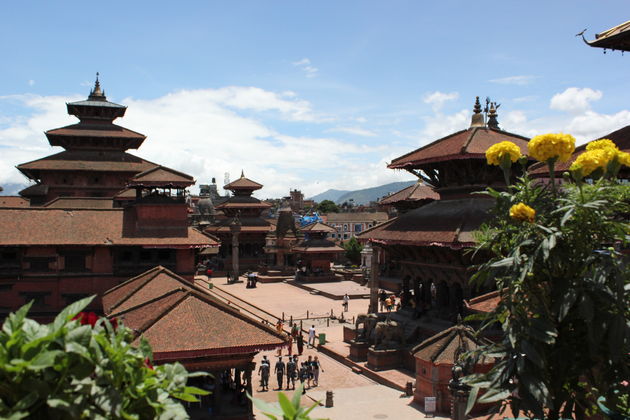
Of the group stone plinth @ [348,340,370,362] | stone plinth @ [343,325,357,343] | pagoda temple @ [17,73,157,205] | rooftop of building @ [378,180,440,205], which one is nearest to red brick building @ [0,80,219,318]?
stone plinth @ [343,325,357,343]

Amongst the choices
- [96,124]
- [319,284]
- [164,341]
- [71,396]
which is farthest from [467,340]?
[96,124]

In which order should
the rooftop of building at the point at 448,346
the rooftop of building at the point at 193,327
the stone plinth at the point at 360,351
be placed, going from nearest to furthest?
the rooftop of building at the point at 193,327, the rooftop of building at the point at 448,346, the stone plinth at the point at 360,351

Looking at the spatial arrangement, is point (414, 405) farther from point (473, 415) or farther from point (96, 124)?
point (96, 124)

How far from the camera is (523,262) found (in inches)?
274

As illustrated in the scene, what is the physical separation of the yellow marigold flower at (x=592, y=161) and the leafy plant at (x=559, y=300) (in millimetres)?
198

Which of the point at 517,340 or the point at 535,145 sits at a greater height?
the point at 535,145

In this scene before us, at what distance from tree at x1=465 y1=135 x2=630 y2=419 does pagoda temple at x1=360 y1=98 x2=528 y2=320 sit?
1662 cm

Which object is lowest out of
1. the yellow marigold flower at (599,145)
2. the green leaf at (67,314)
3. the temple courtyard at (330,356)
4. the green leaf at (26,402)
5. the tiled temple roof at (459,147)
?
the temple courtyard at (330,356)

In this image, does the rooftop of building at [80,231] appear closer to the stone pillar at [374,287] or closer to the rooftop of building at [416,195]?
the stone pillar at [374,287]

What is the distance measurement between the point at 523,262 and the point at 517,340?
97 centimetres

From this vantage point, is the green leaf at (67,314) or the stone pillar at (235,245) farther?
the stone pillar at (235,245)

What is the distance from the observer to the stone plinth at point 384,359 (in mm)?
25066

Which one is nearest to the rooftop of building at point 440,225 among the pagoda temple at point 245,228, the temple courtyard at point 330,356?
the temple courtyard at point 330,356

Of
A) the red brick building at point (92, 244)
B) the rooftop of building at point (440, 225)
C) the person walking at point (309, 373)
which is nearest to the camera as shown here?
the person walking at point (309, 373)
